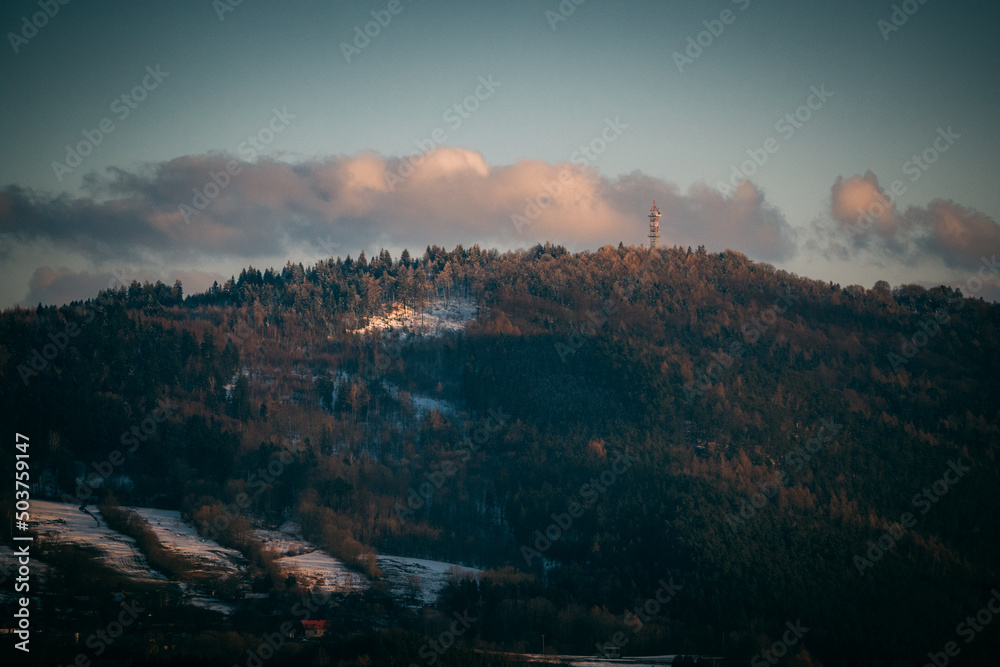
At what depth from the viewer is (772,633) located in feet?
648

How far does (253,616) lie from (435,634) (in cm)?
3293

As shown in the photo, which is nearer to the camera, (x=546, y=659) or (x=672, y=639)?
(x=546, y=659)

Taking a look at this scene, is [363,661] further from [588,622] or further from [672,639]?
[672,639]

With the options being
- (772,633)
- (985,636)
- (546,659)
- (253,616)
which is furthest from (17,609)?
(985,636)
